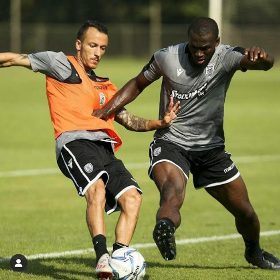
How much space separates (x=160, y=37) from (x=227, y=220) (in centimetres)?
5209

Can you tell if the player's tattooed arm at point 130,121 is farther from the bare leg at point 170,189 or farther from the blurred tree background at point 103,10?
the blurred tree background at point 103,10

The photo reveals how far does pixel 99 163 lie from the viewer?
765cm

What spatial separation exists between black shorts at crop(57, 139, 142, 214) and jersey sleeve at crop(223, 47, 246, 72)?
1379 millimetres

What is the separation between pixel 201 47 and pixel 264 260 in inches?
97.1

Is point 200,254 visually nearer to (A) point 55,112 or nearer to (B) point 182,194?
(B) point 182,194

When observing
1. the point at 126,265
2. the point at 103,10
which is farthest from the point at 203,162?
the point at 103,10

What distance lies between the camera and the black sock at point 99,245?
7.18 meters

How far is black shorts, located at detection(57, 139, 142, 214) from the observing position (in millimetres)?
7543

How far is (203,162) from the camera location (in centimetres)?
817

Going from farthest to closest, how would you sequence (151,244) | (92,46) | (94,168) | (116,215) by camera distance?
(116,215) < (151,244) < (92,46) < (94,168)

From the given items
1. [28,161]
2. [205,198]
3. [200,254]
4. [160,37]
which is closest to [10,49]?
[160,37]

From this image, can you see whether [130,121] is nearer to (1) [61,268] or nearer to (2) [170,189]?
(2) [170,189]

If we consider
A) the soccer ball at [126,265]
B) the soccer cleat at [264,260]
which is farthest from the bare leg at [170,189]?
the soccer cleat at [264,260]

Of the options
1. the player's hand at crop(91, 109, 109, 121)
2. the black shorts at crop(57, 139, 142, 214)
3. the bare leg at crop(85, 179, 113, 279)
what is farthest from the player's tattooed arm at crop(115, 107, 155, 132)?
the bare leg at crop(85, 179, 113, 279)
